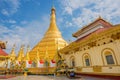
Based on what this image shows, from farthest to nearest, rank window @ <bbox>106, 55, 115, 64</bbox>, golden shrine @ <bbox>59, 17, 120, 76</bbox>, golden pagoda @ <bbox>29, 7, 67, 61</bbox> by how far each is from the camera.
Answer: golden pagoda @ <bbox>29, 7, 67, 61</bbox> < window @ <bbox>106, 55, 115, 64</bbox> < golden shrine @ <bbox>59, 17, 120, 76</bbox>

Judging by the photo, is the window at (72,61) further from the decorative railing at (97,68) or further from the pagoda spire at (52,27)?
the pagoda spire at (52,27)

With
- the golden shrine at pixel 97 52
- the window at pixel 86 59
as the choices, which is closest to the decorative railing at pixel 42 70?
the golden shrine at pixel 97 52

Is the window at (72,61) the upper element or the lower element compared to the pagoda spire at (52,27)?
lower

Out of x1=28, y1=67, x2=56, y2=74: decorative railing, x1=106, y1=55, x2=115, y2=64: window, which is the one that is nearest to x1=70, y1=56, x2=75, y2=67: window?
x1=28, y1=67, x2=56, y2=74: decorative railing

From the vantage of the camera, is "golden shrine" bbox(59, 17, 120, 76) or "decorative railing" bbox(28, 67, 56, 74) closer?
"golden shrine" bbox(59, 17, 120, 76)

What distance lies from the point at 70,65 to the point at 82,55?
3.09 metres

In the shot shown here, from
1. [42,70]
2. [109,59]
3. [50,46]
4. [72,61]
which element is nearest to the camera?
[109,59]

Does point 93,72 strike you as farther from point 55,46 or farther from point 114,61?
point 55,46

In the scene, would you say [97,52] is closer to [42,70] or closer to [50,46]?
[42,70]

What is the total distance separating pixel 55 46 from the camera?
22000mm

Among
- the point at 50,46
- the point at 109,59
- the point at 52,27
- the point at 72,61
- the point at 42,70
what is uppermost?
the point at 52,27

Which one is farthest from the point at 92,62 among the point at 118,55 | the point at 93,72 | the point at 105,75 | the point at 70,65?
the point at 70,65

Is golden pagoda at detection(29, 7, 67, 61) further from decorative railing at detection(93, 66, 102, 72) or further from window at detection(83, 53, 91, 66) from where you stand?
decorative railing at detection(93, 66, 102, 72)

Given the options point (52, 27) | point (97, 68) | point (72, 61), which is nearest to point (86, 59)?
point (97, 68)
